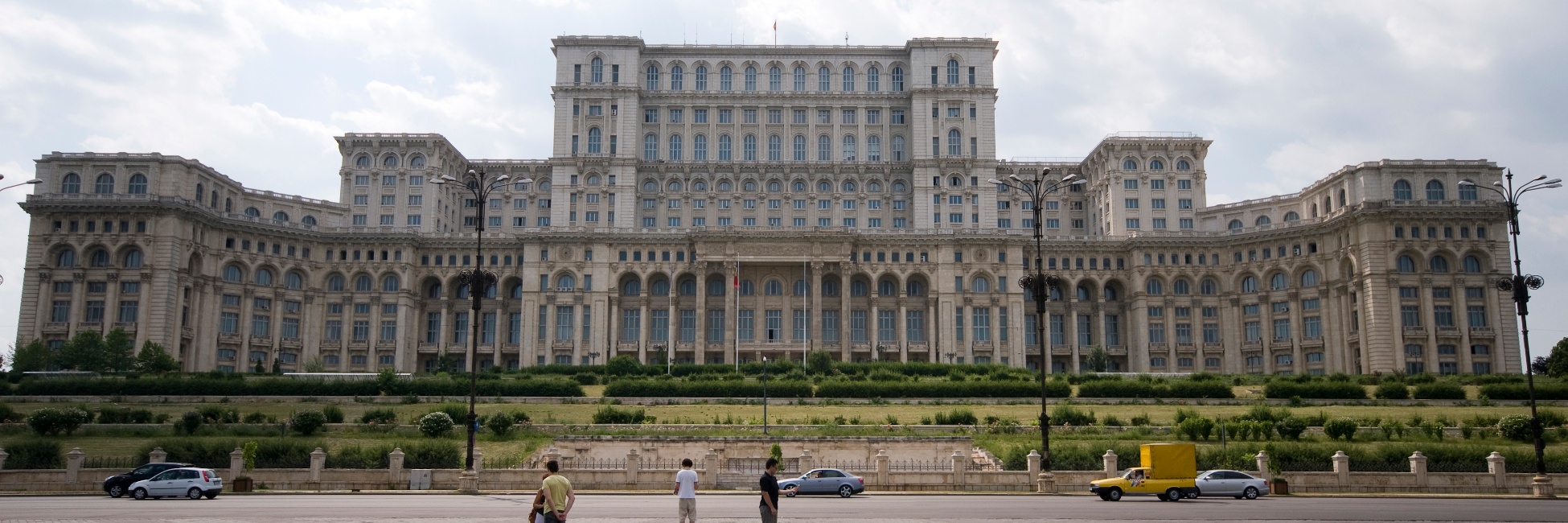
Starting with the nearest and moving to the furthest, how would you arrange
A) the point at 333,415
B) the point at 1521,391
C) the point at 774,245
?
the point at 333,415, the point at 1521,391, the point at 774,245

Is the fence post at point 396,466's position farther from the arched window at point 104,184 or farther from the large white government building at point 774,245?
the arched window at point 104,184

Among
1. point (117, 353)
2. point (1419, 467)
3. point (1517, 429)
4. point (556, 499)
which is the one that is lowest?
point (1419, 467)

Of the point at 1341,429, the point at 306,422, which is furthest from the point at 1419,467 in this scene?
the point at 306,422

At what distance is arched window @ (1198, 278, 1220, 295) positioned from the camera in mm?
115250

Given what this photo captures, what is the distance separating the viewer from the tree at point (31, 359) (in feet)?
290

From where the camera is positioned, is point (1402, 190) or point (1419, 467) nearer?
point (1419, 467)

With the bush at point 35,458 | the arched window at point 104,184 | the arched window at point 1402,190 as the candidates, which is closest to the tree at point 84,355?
the arched window at point 104,184

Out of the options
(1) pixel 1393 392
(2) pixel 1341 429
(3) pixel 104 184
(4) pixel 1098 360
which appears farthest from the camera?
(4) pixel 1098 360

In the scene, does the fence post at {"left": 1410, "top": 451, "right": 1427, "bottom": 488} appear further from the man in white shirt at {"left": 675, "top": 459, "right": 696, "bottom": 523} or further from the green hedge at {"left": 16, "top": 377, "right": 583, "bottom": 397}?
the green hedge at {"left": 16, "top": 377, "right": 583, "bottom": 397}

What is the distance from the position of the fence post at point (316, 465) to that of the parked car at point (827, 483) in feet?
57.4

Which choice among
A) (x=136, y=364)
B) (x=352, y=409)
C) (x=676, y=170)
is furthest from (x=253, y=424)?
(x=676, y=170)

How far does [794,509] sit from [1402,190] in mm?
87667

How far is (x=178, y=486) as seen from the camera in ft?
134

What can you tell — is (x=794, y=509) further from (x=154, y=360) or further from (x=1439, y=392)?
(x=154, y=360)
